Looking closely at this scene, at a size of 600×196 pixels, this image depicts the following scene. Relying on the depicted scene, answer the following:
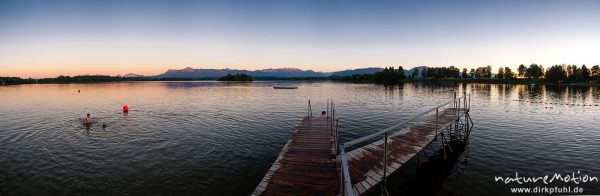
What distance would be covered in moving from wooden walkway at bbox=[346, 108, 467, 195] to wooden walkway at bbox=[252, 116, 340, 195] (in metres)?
1.08

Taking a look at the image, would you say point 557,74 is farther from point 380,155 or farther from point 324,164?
point 324,164

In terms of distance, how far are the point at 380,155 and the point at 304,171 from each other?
5613 mm

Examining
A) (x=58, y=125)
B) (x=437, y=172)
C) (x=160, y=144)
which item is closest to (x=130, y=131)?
(x=160, y=144)

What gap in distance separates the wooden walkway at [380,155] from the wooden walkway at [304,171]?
1.08 meters

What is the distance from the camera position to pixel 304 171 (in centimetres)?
1609

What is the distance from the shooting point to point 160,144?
2761 cm

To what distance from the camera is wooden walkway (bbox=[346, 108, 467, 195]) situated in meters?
15.1

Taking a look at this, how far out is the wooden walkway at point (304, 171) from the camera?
13.8 meters

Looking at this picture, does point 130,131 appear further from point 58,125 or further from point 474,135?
point 474,135

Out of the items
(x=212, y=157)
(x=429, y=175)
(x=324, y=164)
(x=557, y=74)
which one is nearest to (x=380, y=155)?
(x=324, y=164)

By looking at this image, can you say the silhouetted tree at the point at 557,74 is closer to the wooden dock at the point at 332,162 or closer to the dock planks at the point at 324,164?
the wooden dock at the point at 332,162

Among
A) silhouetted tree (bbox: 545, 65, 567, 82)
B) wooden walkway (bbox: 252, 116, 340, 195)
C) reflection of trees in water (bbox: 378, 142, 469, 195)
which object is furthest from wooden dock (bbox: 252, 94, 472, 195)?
silhouetted tree (bbox: 545, 65, 567, 82)

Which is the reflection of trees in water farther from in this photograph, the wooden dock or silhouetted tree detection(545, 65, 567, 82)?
silhouetted tree detection(545, 65, 567, 82)

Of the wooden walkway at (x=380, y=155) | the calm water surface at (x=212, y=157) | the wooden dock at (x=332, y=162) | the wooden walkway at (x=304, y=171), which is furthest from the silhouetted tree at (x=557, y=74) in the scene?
the wooden walkway at (x=304, y=171)
